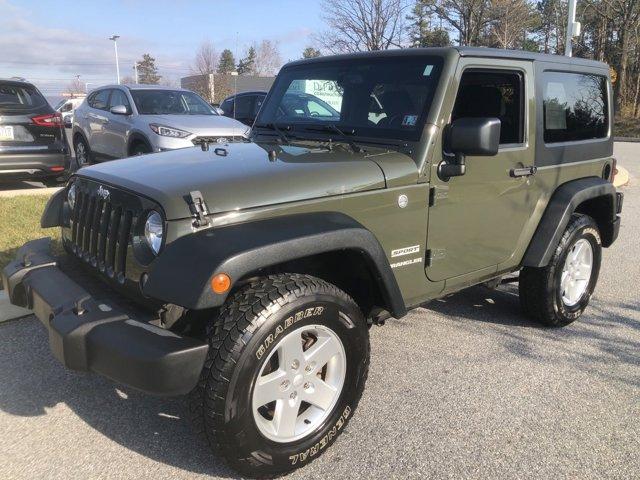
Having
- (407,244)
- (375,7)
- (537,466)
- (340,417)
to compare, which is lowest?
(537,466)

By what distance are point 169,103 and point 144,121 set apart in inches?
34.9

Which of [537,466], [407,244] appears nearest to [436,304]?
[407,244]

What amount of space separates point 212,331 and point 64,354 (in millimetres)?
604

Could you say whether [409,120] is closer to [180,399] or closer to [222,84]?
[180,399]

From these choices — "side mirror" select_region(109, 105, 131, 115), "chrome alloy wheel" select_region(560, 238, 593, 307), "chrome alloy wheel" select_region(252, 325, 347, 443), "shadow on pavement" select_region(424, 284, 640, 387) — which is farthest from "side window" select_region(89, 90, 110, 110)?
"chrome alloy wheel" select_region(252, 325, 347, 443)

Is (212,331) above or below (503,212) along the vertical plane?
below

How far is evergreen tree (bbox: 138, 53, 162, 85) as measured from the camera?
74.9 metres

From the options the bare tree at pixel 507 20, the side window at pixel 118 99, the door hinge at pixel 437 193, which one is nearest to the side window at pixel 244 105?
the side window at pixel 118 99

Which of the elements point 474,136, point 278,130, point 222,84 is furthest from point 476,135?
point 222,84

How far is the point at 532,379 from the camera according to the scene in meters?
3.47

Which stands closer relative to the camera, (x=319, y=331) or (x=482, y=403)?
(x=319, y=331)

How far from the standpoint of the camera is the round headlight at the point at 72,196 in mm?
3232

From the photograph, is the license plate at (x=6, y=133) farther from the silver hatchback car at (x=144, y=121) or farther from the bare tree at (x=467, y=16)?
the bare tree at (x=467, y=16)

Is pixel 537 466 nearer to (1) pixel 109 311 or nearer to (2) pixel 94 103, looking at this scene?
(1) pixel 109 311
